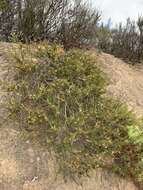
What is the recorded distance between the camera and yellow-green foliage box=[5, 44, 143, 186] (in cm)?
650

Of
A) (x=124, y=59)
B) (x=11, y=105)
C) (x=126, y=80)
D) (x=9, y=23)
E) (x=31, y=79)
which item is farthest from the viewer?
(x=124, y=59)

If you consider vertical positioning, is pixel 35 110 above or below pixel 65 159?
above

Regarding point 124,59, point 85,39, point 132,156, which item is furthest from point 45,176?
point 124,59

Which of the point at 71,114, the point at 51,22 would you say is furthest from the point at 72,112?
the point at 51,22

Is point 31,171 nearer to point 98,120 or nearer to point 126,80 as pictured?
point 98,120

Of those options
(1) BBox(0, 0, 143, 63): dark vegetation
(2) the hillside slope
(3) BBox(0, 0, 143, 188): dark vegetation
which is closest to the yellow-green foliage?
(3) BBox(0, 0, 143, 188): dark vegetation

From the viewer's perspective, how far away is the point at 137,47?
11734mm

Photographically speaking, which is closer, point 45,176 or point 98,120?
point 45,176

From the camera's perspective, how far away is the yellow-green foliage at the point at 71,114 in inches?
256

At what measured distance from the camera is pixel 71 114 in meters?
6.84

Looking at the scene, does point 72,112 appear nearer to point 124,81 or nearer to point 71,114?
point 71,114

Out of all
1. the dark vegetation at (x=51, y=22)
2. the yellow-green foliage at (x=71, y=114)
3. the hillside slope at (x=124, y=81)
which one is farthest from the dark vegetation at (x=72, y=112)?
the hillside slope at (x=124, y=81)

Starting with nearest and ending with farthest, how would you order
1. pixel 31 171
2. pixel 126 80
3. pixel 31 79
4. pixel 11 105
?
1. pixel 31 171
2. pixel 11 105
3. pixel 31 79
4. pixel 126 80

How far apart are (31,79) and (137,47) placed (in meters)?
5.24
